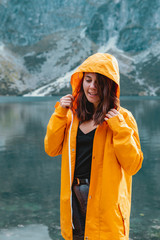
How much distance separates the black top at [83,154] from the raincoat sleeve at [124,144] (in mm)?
351

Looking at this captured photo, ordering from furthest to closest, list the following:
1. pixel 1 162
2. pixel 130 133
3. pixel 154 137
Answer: pixel 154 137, pixel 1 162, pixel 130 133

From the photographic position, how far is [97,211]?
10.8 ft

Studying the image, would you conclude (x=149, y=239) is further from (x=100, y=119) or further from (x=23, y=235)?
(x=100, y=119)

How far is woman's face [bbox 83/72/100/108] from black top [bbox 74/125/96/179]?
398 millimetres

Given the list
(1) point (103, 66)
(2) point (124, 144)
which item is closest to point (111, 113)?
(2) point (124, 144)

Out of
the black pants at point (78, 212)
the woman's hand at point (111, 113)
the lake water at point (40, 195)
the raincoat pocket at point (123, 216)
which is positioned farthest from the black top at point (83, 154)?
the lake water at point (40, 195)

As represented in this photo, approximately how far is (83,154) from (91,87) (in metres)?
0.84

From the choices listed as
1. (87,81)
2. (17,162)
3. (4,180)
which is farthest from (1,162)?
(87,81)

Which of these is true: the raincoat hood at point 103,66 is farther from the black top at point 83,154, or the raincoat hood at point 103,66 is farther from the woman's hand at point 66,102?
the black top at point 83,154

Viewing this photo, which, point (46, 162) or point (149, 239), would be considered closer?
point (149, 239)

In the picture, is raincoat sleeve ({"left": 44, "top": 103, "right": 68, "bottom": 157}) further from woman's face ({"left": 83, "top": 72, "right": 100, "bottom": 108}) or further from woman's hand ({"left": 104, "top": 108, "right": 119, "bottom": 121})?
woman's hand ({"left": 104, "top": 108, "right": 119, "bottom": 121})

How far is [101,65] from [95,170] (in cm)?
124

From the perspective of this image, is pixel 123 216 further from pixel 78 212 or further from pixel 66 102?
pixel 66 102

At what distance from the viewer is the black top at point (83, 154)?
11.4 ft
